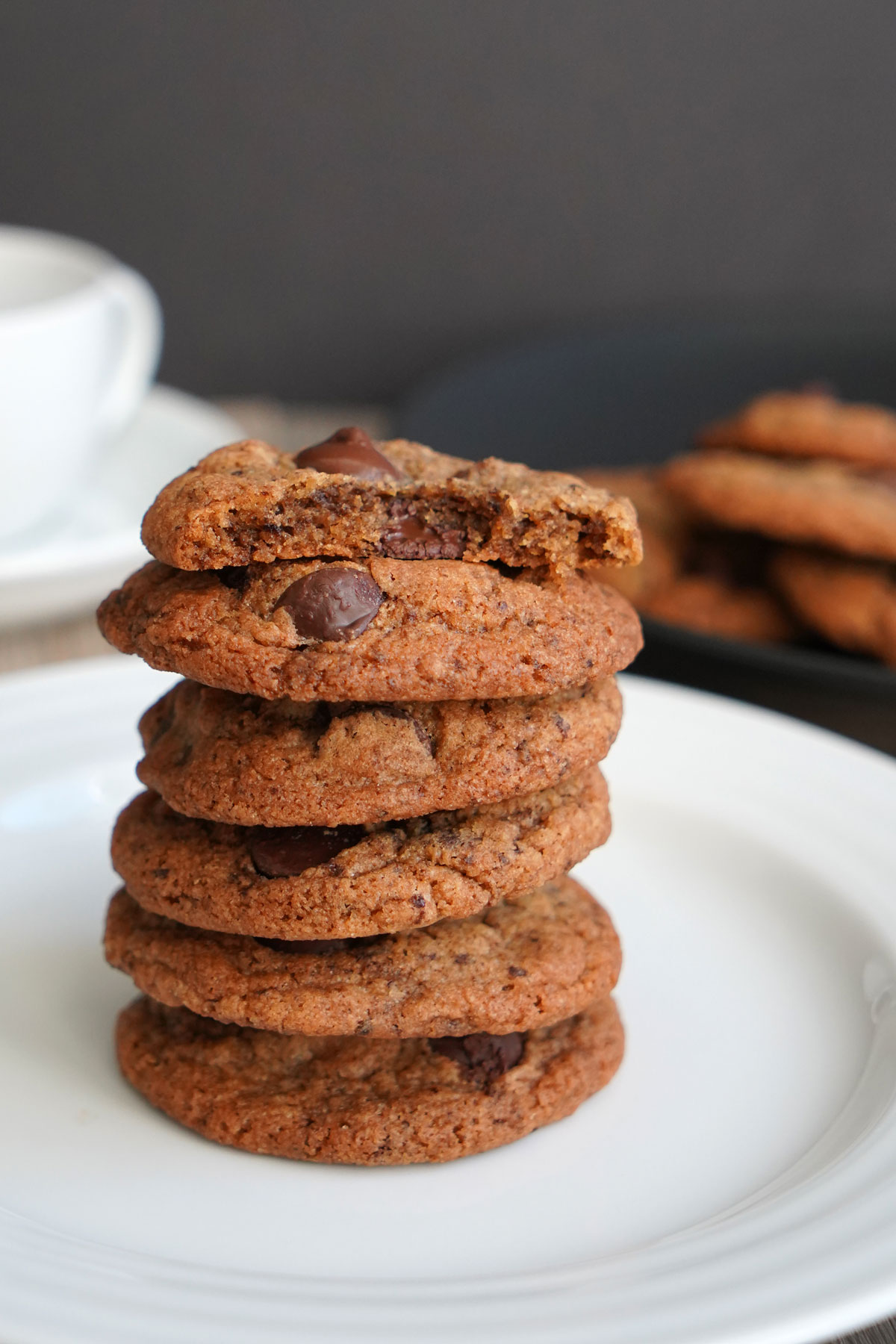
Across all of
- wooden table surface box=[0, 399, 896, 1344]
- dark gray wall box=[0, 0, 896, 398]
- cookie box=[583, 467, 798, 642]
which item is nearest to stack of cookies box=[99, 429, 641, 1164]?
wooden table surface box=[0, 399, 896, 1344]

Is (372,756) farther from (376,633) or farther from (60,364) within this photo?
(60,364)

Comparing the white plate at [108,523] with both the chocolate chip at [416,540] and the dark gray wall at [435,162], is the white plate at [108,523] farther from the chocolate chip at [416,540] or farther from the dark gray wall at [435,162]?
the chocolate chip at [416,540]

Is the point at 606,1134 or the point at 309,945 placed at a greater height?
the point at 309,945

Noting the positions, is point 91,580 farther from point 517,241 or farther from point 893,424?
point 517,241

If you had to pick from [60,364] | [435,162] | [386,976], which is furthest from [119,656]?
[435,162]

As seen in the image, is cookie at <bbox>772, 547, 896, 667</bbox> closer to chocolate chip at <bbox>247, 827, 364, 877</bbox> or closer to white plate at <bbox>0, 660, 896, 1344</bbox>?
white plate at <bbox>0, 660, 896, 1344</bbox>

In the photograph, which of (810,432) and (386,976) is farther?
(810,432)

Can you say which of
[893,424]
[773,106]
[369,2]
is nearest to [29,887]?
[893,424]
